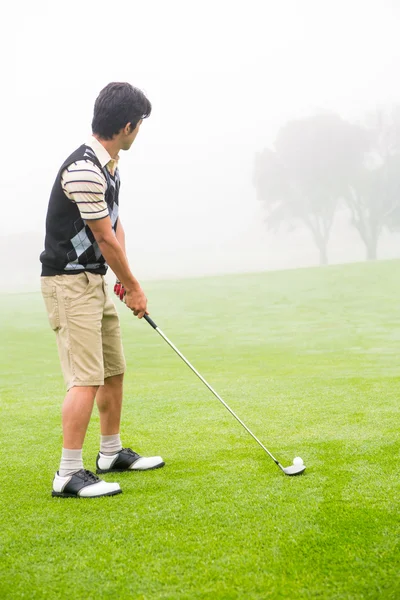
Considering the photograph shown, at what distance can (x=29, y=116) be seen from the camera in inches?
1531

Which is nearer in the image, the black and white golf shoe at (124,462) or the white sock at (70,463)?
the white sock at (70,463)

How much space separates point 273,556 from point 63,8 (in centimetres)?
4906

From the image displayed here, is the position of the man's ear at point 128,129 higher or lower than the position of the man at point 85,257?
higher

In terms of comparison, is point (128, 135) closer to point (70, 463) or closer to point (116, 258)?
point (116, 258)

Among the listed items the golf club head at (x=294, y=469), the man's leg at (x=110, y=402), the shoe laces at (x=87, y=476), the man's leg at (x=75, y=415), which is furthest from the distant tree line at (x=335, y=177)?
the shoe laces at (x=87, y=476)

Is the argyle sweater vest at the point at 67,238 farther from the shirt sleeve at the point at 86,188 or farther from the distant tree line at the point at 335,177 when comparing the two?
the distant tree line at the point at 335,177

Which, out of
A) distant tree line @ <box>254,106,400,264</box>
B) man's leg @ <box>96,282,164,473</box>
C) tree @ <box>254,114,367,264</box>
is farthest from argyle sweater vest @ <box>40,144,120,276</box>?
tree @ <box>254,114,367,264</box>

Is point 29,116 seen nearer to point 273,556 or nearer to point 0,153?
point 0,153

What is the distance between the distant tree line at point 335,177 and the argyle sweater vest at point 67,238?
3295 centimetres

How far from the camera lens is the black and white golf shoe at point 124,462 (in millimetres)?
3328

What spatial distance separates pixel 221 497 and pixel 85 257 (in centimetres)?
119

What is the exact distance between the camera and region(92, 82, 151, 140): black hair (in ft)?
10.1

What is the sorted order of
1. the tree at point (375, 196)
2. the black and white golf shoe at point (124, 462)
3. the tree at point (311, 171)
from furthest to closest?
the tree at point (311, 171) < the tree at point (375, 196) < the black and white golf shoe at point (124, 462)

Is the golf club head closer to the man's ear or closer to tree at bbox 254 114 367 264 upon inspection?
the man's ear
